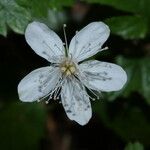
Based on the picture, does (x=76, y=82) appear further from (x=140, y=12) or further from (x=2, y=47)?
(x=2, y=47)

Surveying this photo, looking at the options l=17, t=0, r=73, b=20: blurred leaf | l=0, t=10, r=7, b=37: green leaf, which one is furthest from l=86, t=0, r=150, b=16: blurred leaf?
l=0, t=10, r=7, b=37: green leaf

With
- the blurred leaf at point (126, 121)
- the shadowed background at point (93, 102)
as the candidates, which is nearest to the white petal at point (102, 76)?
the shadowed background at point (93, 102)

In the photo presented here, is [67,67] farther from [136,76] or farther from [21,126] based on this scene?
[21,126]

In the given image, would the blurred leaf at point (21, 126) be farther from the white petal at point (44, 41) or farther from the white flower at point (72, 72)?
the white petal at point (44, 41)

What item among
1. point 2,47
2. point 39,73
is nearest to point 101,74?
point 39,73

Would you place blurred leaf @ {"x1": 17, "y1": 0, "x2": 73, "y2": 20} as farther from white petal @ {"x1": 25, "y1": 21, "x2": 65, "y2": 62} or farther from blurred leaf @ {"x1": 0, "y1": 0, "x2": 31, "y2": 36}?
white petal @ {"x1": 25, "y1": 21, "x2": 65, "y2": 62}
